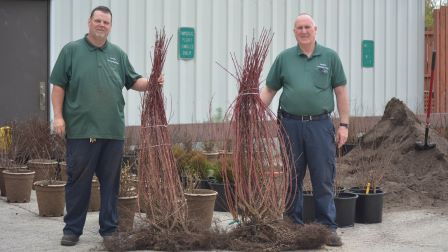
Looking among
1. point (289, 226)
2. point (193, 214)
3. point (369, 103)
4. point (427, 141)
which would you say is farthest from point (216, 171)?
point (369, 103)

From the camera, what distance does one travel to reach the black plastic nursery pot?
769 centimetres

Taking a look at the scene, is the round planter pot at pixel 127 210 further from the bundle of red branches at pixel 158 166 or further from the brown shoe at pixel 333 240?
the brown shoe at pixel 333 240

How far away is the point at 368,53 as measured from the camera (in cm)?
1449

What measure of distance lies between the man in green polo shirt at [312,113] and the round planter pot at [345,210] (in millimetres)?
685

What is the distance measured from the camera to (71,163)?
6.29m

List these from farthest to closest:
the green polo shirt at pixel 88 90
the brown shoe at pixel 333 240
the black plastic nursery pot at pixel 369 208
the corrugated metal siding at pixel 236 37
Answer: the corrugated metal siding at pixel 236 37
the black plastic nursery pot at pixel 369 208
the brown shoe at pixel 333 240
the green polo shirt at pixel 88 90

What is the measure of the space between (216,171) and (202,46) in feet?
14.1

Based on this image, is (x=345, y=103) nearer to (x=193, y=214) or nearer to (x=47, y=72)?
(x=193, y=214)

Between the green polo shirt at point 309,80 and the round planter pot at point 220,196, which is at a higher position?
the green polo shirt at point 309,80

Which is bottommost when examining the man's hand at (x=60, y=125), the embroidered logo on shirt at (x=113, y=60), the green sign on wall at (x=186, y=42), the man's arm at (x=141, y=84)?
the man's hand at (x=60, y=125)

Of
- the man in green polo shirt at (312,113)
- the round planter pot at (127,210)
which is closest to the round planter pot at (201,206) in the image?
the round planter pot at (127,210)

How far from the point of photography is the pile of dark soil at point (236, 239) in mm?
6129

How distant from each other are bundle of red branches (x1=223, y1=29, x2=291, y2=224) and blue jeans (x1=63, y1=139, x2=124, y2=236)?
1.06 m

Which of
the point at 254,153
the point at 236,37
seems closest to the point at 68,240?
the point at 254,153
